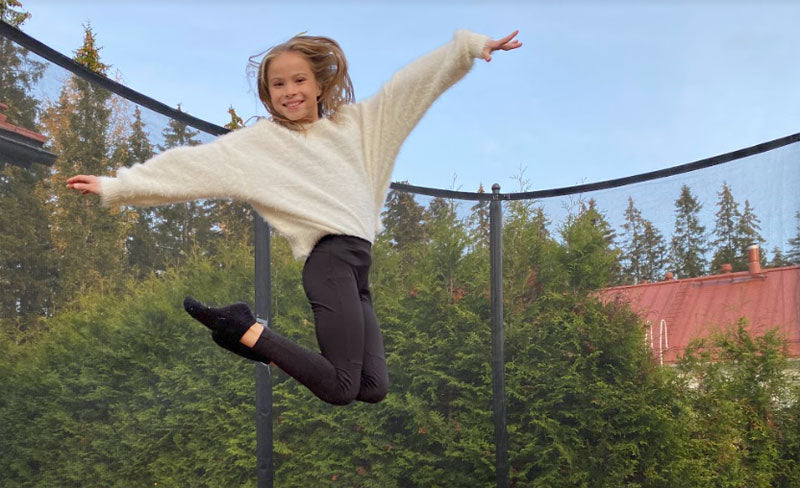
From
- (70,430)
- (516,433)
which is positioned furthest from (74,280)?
(516,433)

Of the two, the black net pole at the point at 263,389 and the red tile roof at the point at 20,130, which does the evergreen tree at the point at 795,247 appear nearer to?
the black net pole at the point at 263,389

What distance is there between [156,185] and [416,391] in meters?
1.83

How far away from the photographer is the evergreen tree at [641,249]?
321 centimetres

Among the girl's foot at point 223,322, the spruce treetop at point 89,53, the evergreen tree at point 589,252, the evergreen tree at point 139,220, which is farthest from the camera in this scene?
the spruce treetop at point 89,53

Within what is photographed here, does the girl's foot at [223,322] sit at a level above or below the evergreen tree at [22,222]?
below

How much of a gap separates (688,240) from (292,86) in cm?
225

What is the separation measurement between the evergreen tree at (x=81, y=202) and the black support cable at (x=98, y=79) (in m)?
0.04

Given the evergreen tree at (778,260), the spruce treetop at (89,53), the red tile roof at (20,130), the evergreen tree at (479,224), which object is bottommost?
the evergreen tree at (778,260)

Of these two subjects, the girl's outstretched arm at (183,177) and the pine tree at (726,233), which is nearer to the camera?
the girl's outstretched arm at (183,177)

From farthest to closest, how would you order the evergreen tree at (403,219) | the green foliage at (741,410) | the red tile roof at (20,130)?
the evergreen tree at (403,219)
the green foliage at (741,410)
the red tile roof at (20,130)

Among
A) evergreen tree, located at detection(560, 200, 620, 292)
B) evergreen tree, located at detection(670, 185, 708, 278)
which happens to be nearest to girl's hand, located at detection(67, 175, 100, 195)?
evergreen tree, located at detection(560, 200, 620, 292)

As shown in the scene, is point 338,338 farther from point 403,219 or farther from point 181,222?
point 403,219

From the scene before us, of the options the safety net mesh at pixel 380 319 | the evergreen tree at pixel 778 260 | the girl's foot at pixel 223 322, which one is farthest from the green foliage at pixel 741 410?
the girl's foot at pixel 223 322

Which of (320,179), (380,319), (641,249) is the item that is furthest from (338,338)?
(641,249)
